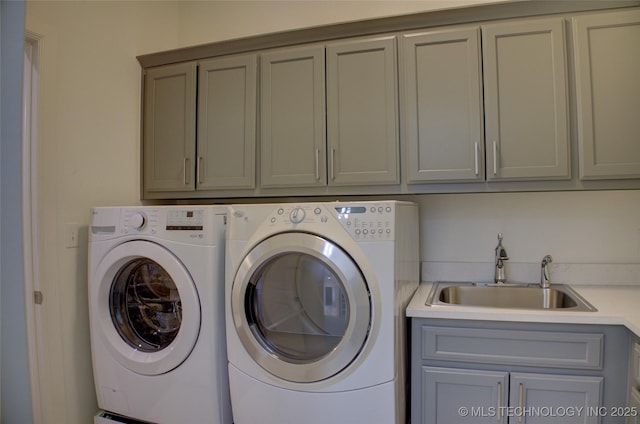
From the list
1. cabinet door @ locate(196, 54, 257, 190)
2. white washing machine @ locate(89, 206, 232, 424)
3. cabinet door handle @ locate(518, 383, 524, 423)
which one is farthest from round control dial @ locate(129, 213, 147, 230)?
cabinet door handle @ locate(518, 383, 524, 423)

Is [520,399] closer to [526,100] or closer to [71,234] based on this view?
[526,100]

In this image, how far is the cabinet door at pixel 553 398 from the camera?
1.35m

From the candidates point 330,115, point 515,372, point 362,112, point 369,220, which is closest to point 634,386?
point 515,372

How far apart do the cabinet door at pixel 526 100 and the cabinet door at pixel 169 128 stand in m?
1.64

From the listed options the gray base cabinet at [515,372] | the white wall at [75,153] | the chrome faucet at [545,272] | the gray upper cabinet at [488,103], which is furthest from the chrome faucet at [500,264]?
the white wall at [75,153]

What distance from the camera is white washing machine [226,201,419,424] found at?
1.35 m

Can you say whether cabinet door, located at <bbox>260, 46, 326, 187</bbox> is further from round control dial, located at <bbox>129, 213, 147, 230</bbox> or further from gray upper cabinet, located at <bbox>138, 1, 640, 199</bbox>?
round control dial, located at <bbox>129, 213, 147, 230</bbox>

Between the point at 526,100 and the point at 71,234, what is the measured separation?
90.6 inches

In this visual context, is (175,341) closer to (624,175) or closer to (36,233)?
(36,233)

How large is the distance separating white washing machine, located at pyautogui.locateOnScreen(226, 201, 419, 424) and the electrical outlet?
878 millimetres

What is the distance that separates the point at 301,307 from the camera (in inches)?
59.8

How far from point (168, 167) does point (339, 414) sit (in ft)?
5.45

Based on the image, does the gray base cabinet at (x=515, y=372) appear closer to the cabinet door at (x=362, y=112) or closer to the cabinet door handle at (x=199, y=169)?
the cabinet door at (x=362, y=112)

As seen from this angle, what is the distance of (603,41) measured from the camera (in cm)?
160
